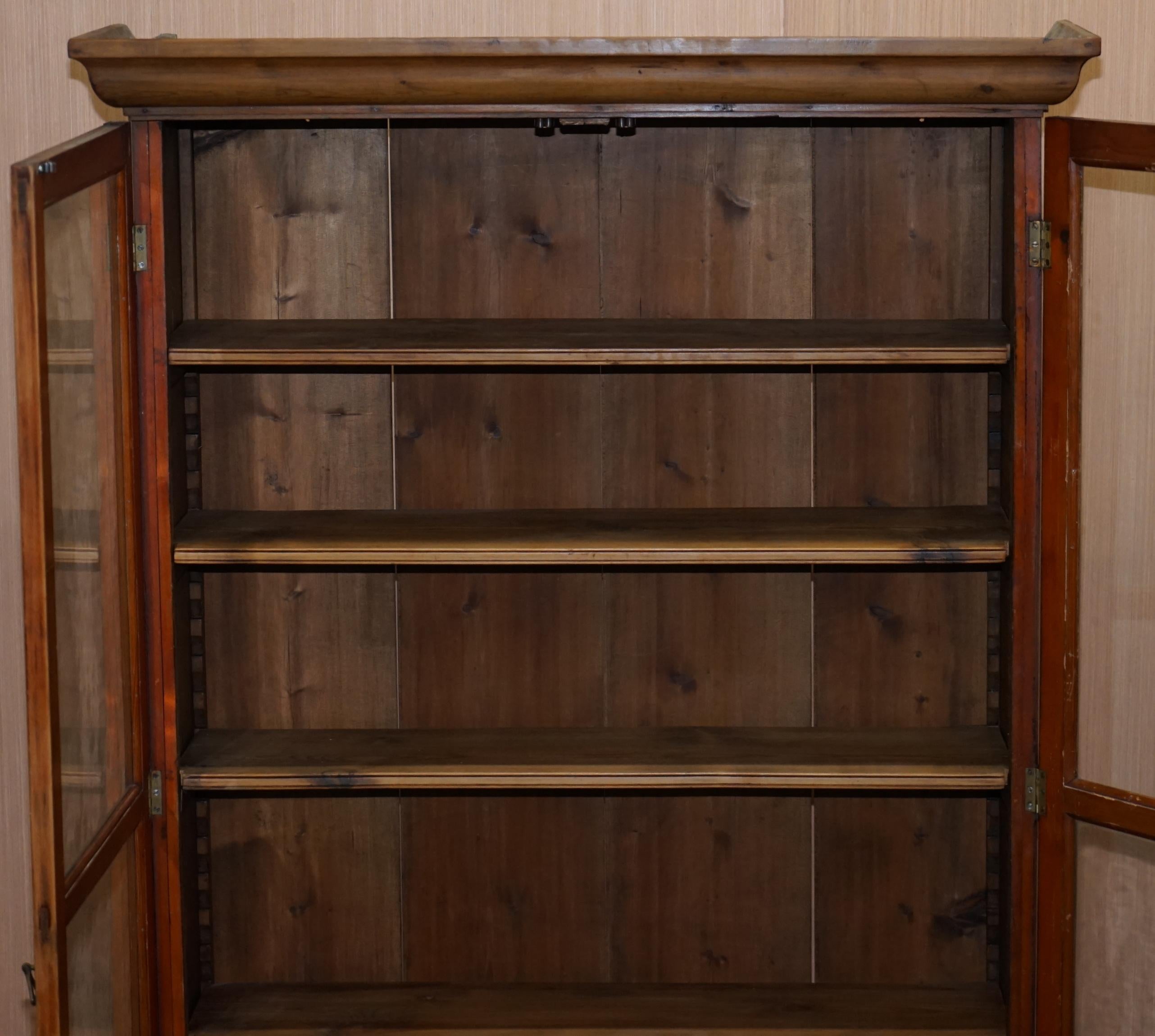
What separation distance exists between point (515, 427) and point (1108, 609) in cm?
108

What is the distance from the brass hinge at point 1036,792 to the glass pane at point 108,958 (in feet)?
4.72

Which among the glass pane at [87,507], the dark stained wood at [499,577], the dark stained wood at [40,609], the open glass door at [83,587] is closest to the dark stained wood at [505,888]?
the dark stained wood at [499,577]

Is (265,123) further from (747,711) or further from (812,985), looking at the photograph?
(812,985)

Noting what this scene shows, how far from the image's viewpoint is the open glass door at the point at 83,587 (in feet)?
5.89

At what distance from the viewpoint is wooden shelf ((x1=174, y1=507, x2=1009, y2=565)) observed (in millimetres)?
2285

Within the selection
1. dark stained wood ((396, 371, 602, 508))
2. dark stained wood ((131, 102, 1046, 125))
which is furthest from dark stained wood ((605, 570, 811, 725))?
dark stained wood ((131, 102, 1046, 125))

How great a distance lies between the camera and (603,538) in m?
2.35

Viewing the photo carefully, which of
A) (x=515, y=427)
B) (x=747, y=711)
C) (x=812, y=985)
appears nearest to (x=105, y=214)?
(x=515, y=427)

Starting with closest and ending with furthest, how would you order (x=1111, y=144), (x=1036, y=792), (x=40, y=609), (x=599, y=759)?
(x=40, y=609) < (x=1111, y=144) < (x=1036, y=792) < (x=599, y=759)

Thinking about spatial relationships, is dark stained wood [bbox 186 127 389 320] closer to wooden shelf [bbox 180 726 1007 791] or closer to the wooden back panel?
the wooden back panel

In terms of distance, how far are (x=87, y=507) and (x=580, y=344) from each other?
0.81 meters

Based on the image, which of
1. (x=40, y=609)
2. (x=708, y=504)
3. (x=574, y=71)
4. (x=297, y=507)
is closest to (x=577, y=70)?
(x=574, y=71)

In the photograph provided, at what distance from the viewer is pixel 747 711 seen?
2646mm

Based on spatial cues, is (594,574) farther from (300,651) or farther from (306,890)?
(306,890)
